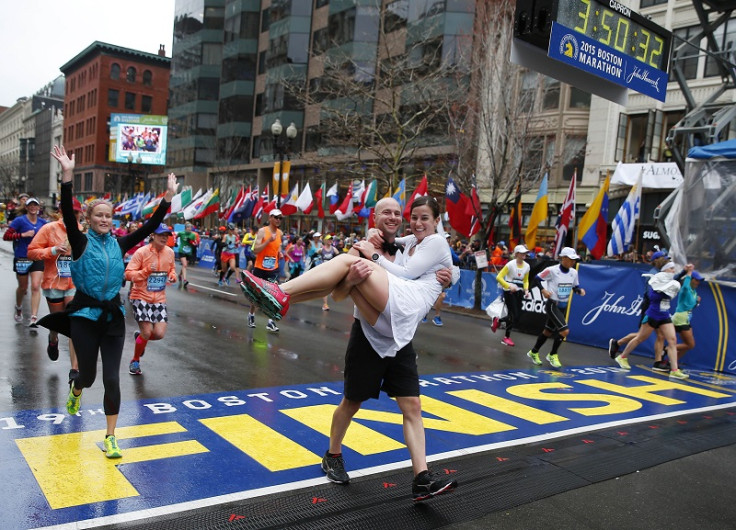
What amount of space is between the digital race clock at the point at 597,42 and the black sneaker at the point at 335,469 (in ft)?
17.5

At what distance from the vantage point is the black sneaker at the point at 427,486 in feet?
13.0

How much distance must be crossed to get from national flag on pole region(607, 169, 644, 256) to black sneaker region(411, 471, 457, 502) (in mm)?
13282

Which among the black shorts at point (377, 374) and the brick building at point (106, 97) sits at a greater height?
the brick building at point (106, 97)

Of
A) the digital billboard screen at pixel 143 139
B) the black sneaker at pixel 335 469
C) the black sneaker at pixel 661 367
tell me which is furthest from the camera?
the digital billboard screen at pixel 143 139

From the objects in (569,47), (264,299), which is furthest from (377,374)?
(569,47)

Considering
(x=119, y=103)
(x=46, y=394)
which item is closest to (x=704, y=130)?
(x=46, y=394)

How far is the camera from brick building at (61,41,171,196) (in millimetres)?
80875

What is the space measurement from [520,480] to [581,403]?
3019 mm

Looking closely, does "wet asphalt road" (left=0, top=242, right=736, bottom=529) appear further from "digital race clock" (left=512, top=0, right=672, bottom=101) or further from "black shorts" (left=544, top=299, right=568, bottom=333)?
"digital race clock" (left=512, top=0, right=672, bottom=101)

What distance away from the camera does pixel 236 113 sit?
172 ft

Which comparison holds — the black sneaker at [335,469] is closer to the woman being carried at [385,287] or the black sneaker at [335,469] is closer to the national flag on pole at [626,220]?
the woman being carried at [385,287]

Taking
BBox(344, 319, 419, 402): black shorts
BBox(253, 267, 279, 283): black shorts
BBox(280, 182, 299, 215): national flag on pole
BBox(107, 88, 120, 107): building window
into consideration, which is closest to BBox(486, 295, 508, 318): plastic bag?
BBox(253, 267, 279, 283): black shorts

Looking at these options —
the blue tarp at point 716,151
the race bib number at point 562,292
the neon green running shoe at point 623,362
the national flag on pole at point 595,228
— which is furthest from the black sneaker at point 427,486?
the national flag on pole at point 595,228

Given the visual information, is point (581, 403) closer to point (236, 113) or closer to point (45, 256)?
point (45, 256)
